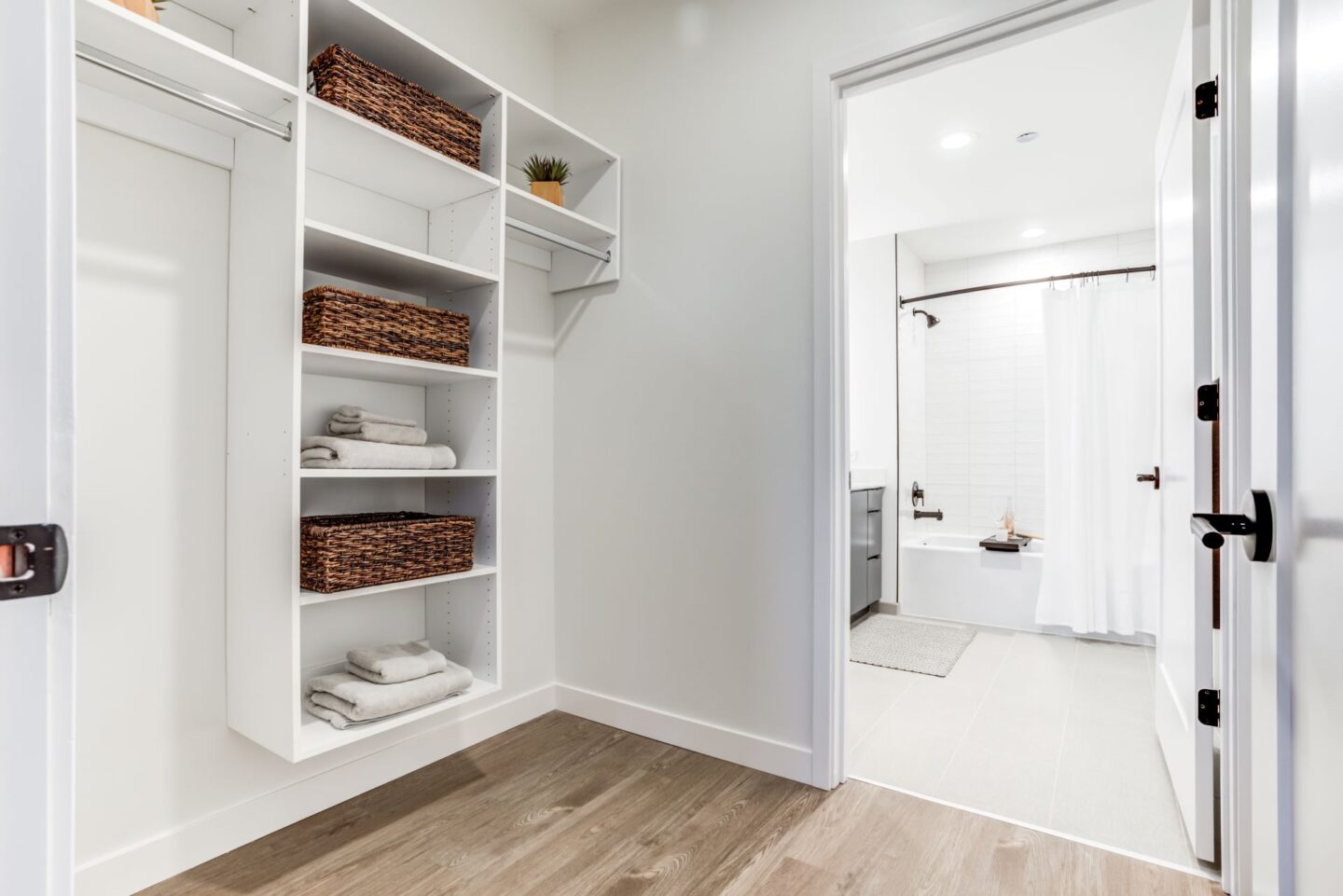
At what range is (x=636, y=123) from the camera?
250cm

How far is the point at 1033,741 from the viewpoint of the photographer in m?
2.45

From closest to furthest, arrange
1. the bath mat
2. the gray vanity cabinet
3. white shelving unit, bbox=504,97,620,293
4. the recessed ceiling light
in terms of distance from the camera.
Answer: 1. white shelving unit, bbox=504,97,620,293
2. the recessed ceiling light
3. the bath mat
4. the gray vanity cabinet

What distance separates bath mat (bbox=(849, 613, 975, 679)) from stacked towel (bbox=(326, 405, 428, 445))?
2533mm

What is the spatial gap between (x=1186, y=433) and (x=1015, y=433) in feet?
10.9

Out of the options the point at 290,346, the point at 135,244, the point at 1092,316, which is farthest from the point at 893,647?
the point at 135,244

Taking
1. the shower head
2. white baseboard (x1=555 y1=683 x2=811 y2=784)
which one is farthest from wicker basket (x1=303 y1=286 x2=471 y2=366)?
the shower head

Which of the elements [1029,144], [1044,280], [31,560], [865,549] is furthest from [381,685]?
[1044,280]

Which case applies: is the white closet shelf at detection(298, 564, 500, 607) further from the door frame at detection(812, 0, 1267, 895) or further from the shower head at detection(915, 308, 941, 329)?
the shower head at detection(915, 308, 941, 329)

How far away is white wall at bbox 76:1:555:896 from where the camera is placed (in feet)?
4.90

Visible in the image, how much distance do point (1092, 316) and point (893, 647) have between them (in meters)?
2.27

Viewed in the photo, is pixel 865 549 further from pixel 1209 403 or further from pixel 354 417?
pixel 354 417

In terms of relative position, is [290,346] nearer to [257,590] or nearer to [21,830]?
[257,590]

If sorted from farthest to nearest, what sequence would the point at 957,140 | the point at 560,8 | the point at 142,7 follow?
1. the point at 957,140
2. the point at 560,8
3. the point at 142,7

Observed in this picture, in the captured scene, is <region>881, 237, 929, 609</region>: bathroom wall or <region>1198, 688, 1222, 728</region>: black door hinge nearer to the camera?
<region>1198, 688, 1222, 728</region>: black door hinge
